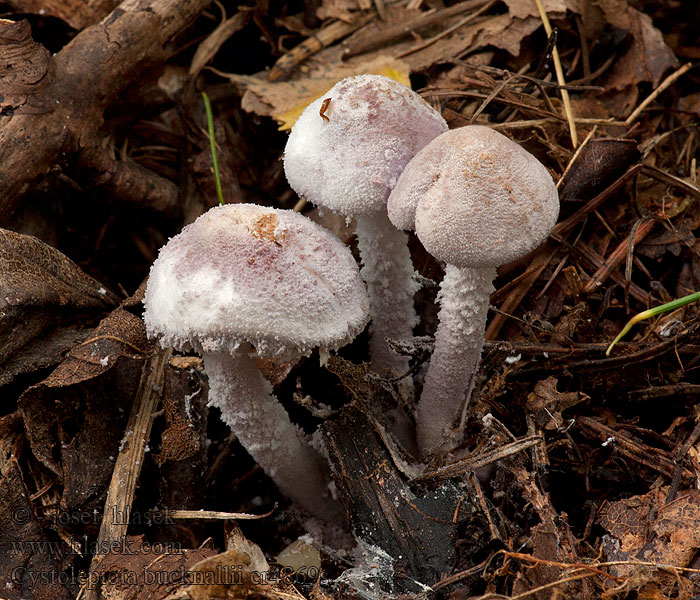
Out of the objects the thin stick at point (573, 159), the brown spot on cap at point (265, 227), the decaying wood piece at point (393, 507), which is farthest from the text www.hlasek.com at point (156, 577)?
the thin stick at point (573, 159)

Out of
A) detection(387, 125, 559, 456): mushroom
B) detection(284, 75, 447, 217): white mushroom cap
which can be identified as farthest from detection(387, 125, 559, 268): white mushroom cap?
detection(284, 75, 447, 217): white mushroom cap

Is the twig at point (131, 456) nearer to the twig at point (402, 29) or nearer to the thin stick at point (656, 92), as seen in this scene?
the twig at point (402, 29)

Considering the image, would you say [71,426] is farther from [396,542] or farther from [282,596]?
[396,542]

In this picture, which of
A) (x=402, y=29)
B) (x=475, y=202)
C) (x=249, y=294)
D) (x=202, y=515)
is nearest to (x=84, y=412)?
(x=202, y=515)

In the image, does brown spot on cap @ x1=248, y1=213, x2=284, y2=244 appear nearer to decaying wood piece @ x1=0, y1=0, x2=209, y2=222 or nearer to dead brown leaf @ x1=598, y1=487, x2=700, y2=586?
decaying wood piece @ x1=0, y1=0, x2=209, y2=222

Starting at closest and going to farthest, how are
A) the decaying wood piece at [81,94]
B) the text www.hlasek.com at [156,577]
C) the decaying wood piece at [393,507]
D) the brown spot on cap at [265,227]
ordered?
the text www.hlasek.com at [156,577]
the brown spot on cap at [265,227]
the decaying wood piece at [393,507]
the decaying wood piece at [81,94]

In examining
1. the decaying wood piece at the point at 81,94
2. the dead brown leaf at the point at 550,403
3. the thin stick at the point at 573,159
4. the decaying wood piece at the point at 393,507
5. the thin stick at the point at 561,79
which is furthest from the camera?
the thin stick at the point at 561,79

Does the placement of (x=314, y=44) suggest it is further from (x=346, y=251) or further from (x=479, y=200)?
(x=479, y=200)
